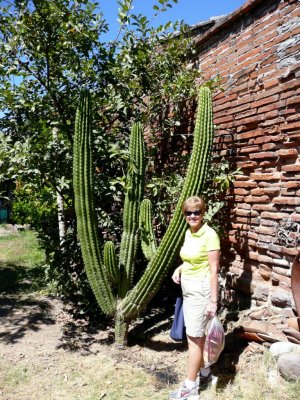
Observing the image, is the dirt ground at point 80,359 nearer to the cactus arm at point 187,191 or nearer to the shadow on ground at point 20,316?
the shadow on ground at point 20,316

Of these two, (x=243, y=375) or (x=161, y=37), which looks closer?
(x=243, y=375)

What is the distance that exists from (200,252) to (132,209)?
1.24 metres

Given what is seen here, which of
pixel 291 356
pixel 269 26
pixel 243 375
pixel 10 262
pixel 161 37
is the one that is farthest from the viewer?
pixel 10 262

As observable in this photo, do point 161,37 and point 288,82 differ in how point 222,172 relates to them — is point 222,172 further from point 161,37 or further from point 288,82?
point 161,37

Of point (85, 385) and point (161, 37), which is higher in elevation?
point (161, 37)

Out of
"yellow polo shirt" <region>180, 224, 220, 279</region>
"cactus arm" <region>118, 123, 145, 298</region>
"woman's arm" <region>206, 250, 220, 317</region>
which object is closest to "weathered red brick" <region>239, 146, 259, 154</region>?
"cactus arm" <region>118, 123, 145, 298</region>

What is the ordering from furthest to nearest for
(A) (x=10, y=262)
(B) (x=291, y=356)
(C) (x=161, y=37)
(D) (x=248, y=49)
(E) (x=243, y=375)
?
(A) (x=10, y=262)
(C) (x=161, y=37)
(D) (x=248, y=49)
(E) (x=243, y=375)
(B) (x=291, y=356)

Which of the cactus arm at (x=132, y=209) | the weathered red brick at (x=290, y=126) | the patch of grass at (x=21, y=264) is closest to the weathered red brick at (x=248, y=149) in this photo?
the weathered red brick at (x=290, y=126)

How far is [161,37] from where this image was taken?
4.85 meters

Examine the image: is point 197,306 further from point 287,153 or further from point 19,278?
point 19,278

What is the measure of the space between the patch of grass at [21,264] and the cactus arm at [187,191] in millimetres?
1830

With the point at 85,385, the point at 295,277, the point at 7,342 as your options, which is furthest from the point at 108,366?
the point at 295,277

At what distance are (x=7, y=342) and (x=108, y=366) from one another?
1237mm

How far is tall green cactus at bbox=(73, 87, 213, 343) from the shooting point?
363 cm
